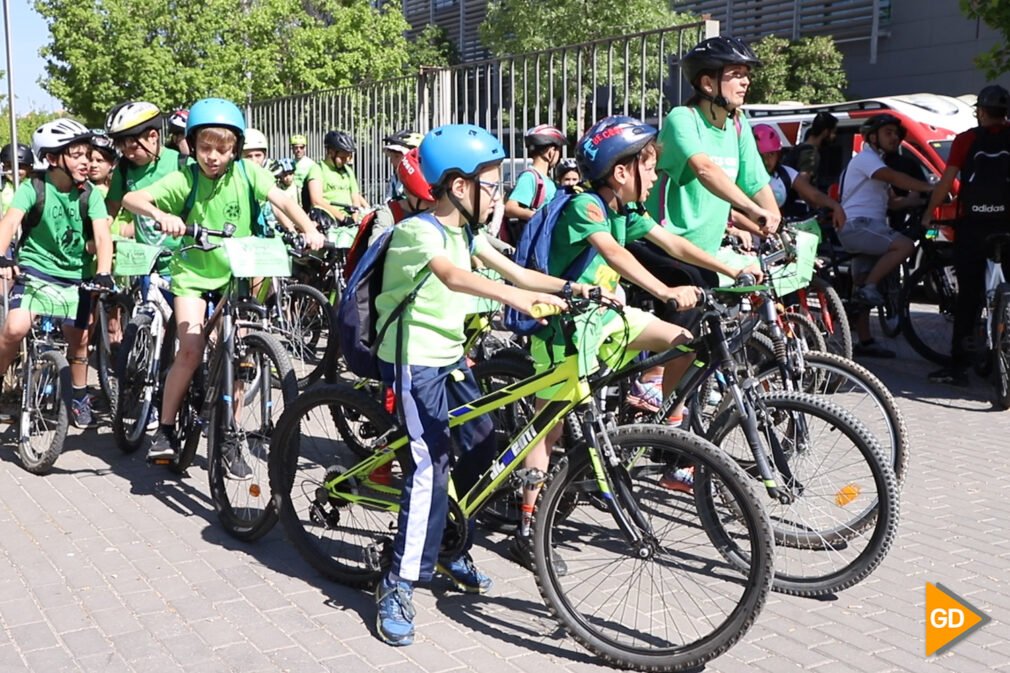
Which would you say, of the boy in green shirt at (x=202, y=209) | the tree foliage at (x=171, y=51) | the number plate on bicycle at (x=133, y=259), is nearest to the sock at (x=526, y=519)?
the boy in green shirt at (x=202, y=209)

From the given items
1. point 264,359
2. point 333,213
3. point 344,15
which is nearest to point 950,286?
point 333,213

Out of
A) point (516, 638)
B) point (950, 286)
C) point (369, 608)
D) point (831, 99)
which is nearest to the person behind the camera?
point (516, 638)

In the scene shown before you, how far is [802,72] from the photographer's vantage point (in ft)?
83.7

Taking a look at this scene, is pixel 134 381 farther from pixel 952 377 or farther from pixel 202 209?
pixel 952 377

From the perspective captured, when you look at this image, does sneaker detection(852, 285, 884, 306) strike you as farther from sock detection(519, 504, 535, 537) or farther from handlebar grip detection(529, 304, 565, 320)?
handlebar grip detection(529, 304, 565, 320)

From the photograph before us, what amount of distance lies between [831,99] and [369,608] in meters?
23.6

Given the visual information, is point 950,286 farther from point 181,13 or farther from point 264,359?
point 181,13

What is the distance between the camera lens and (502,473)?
4.09 m

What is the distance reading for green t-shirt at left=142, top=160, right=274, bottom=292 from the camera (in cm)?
553

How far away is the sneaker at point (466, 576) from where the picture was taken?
171 inches

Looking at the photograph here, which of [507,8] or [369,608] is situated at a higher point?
[507,8]

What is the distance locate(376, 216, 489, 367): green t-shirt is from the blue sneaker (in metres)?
0.80

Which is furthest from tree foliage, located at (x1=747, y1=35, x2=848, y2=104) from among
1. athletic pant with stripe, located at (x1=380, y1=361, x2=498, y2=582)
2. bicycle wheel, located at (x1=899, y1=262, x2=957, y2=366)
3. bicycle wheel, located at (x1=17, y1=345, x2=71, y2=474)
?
athletic pant with stripe, located at (x1=380, y1=361, x2=498, y2=582)

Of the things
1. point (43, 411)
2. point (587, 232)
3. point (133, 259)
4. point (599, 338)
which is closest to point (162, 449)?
point (43, 411)
